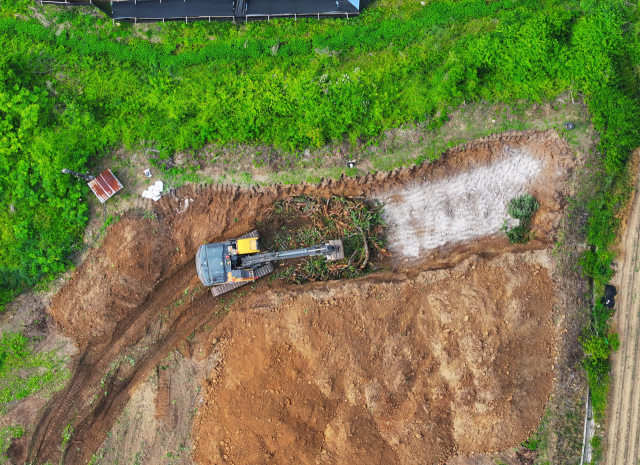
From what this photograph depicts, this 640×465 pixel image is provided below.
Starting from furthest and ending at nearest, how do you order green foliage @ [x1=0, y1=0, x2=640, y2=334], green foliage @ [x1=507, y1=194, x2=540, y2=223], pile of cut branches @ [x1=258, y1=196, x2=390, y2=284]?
pile of cut branches @ [x1=258, y1=196, x2=390, y2=284]
green foliage @ [x1=0, y1=0, x2=640, y2=334]
green foliage @ [x1=507, y1=194, x2=540, y2=223]

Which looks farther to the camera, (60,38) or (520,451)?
(60,38)

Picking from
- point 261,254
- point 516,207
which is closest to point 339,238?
point 261,254

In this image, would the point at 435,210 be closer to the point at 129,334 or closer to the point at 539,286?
the point at 539,286

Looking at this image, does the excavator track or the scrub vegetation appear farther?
the excavator track

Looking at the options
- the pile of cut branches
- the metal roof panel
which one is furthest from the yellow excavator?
the metal roof panel

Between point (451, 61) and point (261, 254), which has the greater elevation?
point (451, 61)

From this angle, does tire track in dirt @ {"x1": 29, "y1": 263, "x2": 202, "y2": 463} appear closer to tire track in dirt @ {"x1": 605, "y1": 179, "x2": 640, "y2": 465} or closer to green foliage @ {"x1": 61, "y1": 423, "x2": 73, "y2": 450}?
green foliage @ {"x1": 61, "y1": 423, "x2": 73, "y2": 450}
